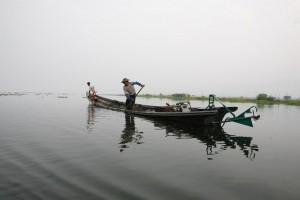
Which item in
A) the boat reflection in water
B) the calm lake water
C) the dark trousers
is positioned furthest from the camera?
the dark trousers

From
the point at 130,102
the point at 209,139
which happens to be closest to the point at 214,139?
the point at 209,139

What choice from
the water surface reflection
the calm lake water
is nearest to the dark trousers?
the water surface reflection

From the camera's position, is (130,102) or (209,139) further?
(130,102)

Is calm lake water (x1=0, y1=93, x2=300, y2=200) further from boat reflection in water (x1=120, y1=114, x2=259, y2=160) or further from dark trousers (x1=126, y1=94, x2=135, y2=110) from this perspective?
dark trousers (x1=126, y1=94, x2=135, y2=110)

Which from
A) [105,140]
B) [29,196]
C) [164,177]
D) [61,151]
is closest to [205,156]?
[164,177]

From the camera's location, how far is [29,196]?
4.12 meters

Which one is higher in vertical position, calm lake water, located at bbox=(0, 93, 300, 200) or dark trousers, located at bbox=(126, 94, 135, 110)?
dark trousers, located at bbox=(126, 94, 135, 110)

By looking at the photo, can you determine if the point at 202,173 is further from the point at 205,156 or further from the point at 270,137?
the point at 270,137

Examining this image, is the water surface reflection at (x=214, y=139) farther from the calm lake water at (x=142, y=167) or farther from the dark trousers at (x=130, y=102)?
the dark trousers at (x=130, y=102)

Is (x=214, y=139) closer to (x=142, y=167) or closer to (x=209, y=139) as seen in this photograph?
(x=209, y=139)

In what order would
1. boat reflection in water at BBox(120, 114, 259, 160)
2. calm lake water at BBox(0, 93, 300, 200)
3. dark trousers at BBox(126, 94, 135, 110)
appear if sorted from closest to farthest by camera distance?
calm lake water at BBox(0, 93, 300, 200) → boat reflection in water at BBox(120, 114, 259, 160) → dark trousers at BBox(126, 94, 135, 110)

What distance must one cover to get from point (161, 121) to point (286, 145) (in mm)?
7408

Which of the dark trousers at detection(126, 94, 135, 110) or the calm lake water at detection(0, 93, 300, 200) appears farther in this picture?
the dark trousers at detection(126, 94, 135, 110)

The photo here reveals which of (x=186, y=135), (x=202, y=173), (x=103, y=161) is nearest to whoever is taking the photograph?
(x=202, y=173)
